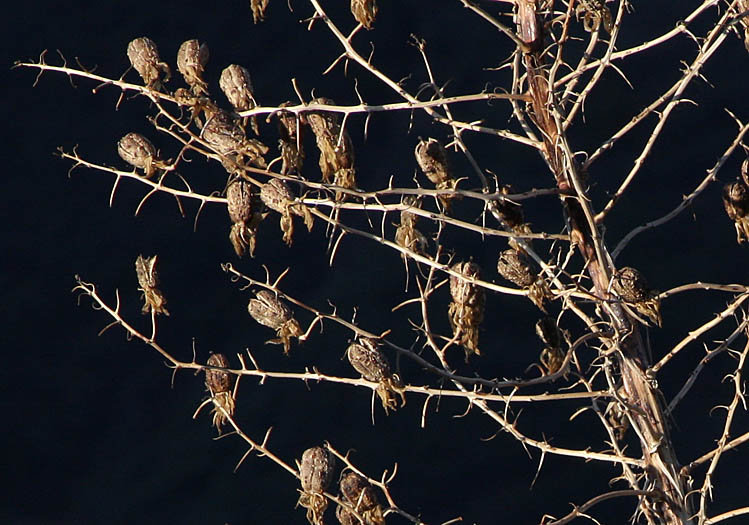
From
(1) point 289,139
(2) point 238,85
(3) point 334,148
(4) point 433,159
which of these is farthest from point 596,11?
(2) point 238,85

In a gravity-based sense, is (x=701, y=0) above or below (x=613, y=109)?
above

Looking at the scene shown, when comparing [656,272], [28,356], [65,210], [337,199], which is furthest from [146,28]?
[337,199]

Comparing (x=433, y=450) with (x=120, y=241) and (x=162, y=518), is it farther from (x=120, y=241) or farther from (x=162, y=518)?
(x=120, y=241)

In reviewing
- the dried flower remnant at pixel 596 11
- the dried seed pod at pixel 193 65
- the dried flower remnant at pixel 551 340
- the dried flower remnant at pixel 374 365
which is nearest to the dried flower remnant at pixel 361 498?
the dried flower remnant at pixel 374 365

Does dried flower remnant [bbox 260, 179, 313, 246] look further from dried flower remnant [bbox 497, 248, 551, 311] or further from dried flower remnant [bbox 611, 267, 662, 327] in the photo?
dried flower remnant [bbox 611, 267, 662, 327]

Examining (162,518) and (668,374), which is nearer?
(162,518)

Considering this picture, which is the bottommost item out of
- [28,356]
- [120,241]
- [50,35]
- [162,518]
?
[162,518]

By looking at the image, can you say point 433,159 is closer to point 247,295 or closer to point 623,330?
point 623,330
